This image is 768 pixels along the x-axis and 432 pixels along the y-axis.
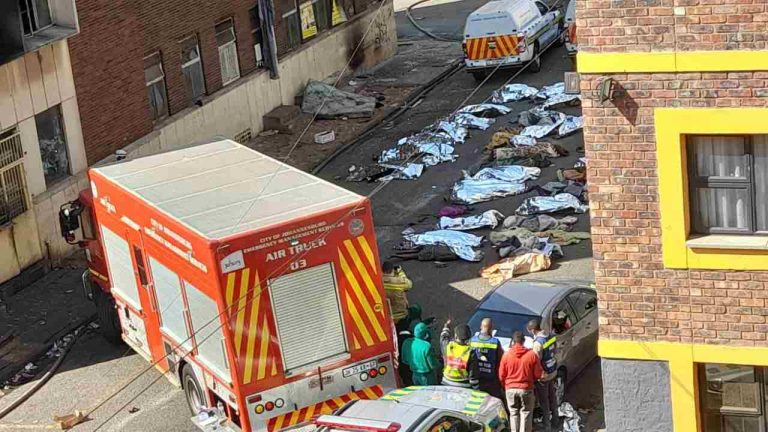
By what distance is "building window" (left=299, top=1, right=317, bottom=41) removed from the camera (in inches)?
1432

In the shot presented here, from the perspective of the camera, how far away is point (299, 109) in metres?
34.7

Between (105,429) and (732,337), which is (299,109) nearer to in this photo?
(105,429)

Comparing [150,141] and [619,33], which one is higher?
[619,33]

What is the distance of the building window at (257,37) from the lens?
34.2m

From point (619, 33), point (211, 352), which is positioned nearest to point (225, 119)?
point (211, 352)

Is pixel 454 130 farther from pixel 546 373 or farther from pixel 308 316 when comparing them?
pixel 308 316

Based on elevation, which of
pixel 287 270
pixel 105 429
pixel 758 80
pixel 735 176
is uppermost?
pixel 758 80

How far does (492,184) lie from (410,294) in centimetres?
499

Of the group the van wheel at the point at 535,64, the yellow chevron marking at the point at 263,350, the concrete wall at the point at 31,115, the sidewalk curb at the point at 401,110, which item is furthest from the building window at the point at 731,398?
the van wheel at the point at 535,64

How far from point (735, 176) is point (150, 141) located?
18.2 meters

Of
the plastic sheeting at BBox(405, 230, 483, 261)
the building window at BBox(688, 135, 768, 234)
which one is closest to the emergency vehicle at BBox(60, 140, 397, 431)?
the building window at BBox(688, 135, 768, 234)

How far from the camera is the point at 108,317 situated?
2147 cm

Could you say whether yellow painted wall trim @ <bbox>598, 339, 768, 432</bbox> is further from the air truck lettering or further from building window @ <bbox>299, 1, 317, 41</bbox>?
building window @ <bbox>299, 1, 317, 41</bbox>

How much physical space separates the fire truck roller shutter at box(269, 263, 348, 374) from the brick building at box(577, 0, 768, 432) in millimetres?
3991
